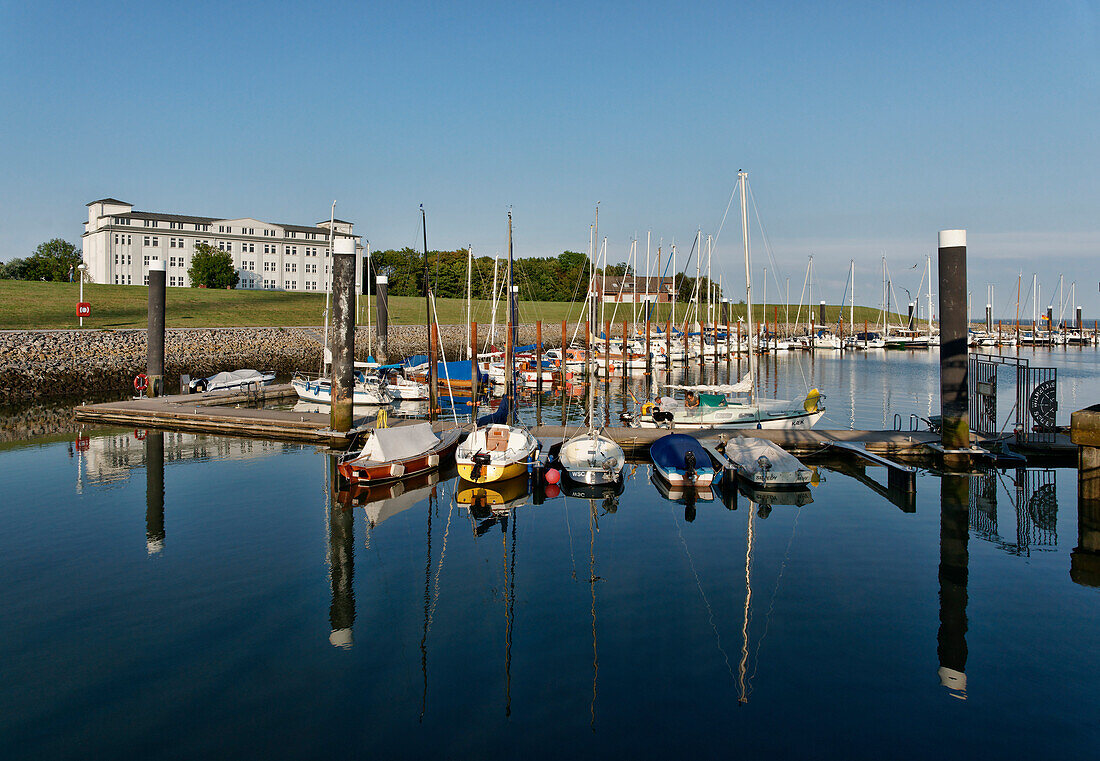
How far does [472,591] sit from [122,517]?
1180cm

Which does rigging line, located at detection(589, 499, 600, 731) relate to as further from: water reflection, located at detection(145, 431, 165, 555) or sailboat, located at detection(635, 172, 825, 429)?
sailboat, located at detection(635, 172, 825, 429)

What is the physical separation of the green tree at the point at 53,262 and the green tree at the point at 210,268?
21.1 meters

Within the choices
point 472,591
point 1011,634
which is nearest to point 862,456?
point 1011,634

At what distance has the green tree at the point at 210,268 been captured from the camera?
115 metres

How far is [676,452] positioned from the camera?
25.1m

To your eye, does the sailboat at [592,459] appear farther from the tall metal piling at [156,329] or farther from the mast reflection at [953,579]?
the tall metal piling at [156,329]

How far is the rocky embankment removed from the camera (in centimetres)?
4909

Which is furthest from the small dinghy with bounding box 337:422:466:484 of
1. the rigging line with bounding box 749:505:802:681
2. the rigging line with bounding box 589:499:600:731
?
the rigging line with bounding box 749:505:802:681

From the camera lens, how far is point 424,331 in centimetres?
9125

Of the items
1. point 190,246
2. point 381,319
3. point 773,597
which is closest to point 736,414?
point 773,597

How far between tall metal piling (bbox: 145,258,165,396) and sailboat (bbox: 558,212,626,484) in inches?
1115

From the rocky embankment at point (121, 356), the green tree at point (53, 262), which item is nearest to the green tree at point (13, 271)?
the green tree at point (53, 262)

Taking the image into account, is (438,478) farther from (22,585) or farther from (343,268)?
(22,585)

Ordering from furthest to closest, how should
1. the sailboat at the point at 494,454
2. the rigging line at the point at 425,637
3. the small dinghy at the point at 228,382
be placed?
1. the small dinghy at the point at 228,382
2. the sailboat at the point at 494,454
3. the rigging line at the point at 425,637
